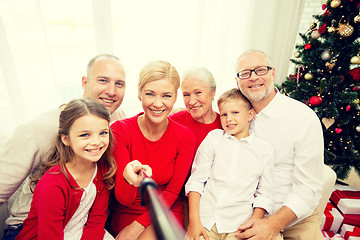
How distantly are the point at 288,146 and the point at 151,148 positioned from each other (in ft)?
2.85

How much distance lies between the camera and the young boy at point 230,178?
1218mm

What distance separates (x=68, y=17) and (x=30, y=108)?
85cm

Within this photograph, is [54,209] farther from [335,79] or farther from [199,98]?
[335,79]

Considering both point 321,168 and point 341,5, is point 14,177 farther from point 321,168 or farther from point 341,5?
point 341,5

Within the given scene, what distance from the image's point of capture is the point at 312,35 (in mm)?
2205

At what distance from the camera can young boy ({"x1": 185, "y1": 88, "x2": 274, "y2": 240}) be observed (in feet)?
4.00

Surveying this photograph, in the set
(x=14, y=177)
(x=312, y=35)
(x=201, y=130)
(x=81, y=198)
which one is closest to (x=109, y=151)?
(x=81, y=198)

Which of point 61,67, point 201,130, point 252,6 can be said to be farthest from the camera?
point 252,6

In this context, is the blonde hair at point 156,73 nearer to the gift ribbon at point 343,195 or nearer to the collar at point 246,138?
the collar at point 246,138

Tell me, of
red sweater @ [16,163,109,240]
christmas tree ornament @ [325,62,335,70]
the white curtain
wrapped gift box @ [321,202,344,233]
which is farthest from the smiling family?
christmas tree ornament @ [325,62,335,70]

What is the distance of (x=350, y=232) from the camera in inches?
75.2

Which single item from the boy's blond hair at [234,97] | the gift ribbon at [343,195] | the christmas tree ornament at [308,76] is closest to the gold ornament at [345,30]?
the christmas tree ornament at [308,76]

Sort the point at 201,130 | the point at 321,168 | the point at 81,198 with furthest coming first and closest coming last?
the point at 201,130
the point at 321,168
the point at 81,198

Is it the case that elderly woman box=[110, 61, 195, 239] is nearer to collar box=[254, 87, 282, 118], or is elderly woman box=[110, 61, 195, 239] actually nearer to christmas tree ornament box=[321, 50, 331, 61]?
collar box=[254, 87, 282, 118]
